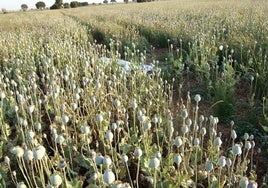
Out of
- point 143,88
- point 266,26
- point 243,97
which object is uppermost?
point 266,26

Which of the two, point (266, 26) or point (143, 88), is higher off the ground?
point (266, 26)

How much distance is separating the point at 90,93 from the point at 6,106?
1.09 meters

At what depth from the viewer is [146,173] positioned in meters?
2.54

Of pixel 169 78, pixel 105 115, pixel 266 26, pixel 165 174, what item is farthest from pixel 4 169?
pixel 266 26

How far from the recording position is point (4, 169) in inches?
106

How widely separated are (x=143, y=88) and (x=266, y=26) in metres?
3.85

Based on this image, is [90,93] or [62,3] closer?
[90,93]

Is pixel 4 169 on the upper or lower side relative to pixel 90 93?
lower

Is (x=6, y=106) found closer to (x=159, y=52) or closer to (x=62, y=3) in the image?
(x=159, y=52)

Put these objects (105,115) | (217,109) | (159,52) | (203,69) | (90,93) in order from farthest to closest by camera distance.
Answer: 1. (159,52)
2. (203,69)
3. (217,109)
4. (90,93)
5. (105,115)

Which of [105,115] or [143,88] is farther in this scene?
[143,88]

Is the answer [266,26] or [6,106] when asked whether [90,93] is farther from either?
[266,26]

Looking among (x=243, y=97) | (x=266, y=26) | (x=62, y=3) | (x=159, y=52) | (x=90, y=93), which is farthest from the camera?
(x=62, y=3)

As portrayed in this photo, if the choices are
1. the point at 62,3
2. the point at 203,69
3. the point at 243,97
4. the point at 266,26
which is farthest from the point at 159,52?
the point at 62,3
